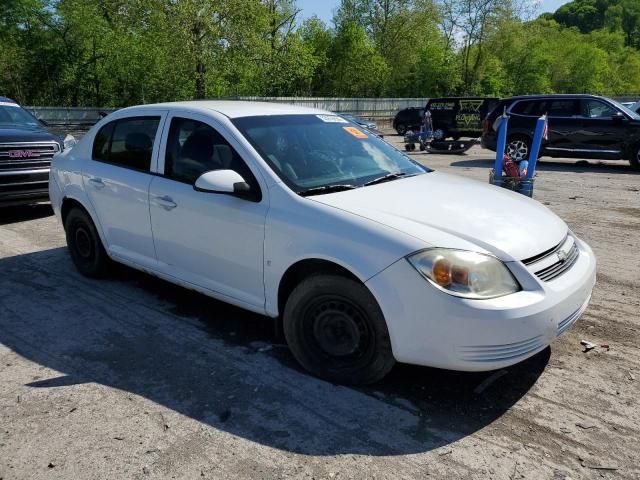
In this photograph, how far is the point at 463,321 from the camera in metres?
2.62

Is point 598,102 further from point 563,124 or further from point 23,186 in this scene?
point 23,186

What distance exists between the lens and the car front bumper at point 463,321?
263 centimetres

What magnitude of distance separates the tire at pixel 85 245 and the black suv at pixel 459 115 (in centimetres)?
1772

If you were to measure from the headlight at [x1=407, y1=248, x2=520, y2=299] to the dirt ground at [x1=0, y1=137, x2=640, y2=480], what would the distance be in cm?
73

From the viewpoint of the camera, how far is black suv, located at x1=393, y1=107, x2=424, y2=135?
26547 millimetres

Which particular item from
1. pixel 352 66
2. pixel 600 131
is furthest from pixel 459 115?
pixel 352 66

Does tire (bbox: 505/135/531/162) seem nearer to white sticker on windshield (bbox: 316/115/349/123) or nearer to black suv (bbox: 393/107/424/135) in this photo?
white sticker on windshield (bbox: 316/115/349/123)

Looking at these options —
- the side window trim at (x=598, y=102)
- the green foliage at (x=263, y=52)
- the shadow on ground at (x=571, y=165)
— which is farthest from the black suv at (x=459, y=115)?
the green foliage at (x=263, y=52)

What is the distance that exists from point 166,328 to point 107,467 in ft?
5.16

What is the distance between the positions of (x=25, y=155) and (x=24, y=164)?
0.46 feet

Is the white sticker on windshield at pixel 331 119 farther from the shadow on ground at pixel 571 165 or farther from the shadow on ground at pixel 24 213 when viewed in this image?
the shadow on ground at pixel 571 165

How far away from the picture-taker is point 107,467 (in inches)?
98.3

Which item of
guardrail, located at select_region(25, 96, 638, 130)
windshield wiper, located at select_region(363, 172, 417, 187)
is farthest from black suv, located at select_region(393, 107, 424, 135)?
windshield wiper, located at select_region(363, 172, 417, 187)

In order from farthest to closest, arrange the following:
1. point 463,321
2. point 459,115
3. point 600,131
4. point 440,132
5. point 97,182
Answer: point 440,132
point 459,115
point 600,131
point 97,182
point 463,321
